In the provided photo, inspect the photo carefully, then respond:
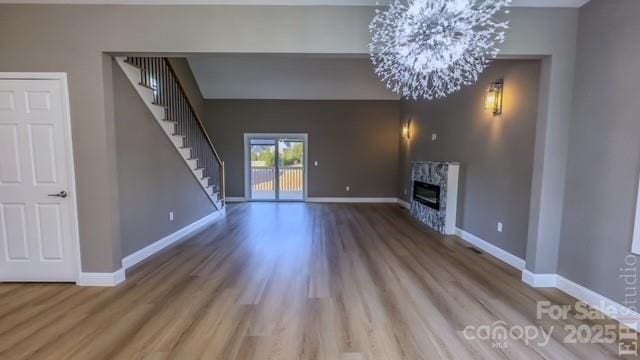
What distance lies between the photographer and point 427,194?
6.18 meters

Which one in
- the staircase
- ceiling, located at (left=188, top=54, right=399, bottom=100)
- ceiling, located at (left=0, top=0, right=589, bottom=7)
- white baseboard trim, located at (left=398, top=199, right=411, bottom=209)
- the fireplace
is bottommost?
white baseboard trim, located at (left=398, top=199, right=411, bottom=209)

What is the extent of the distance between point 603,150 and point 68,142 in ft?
17.1

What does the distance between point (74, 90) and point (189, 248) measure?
8.18ft

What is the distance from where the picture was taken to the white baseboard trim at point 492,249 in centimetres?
376

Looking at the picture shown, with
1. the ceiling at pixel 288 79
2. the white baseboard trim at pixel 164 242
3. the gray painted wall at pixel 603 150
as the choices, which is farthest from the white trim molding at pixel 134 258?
the gray painted wall at pixel 603 150

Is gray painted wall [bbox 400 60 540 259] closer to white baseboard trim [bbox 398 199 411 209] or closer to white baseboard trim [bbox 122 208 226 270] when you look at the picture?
white baseboard trim [bbox 398 199 411 209]

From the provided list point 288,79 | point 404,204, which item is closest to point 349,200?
point 404,204

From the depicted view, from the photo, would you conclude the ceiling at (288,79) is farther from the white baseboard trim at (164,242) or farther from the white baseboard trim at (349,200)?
the white baseboard trim at (164,242)

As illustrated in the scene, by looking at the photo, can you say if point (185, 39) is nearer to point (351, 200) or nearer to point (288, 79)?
point (288, 79)

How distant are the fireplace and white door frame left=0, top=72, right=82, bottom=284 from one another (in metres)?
5.40

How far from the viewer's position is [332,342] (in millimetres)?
2307

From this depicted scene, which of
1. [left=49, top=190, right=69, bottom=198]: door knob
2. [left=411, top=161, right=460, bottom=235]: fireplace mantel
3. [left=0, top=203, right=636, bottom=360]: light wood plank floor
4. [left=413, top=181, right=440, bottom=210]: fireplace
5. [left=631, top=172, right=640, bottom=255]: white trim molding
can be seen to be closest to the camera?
[left=0, top=203, right=636, bottom=360]: light wood plank floor

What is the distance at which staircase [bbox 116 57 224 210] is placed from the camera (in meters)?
3.92

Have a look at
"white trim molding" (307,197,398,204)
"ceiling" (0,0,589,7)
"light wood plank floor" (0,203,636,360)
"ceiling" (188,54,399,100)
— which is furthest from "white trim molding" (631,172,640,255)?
"white trim molding" (307,197,398,204)
